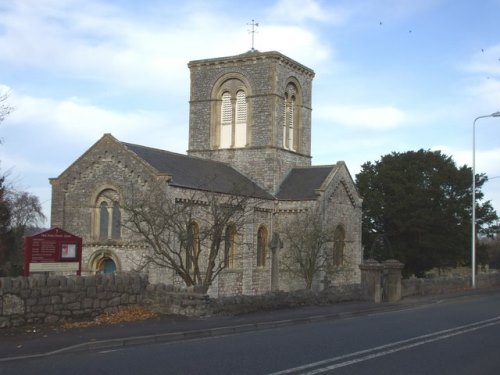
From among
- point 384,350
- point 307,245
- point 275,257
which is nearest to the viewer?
point 384,350

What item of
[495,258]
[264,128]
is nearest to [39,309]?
[264,128]

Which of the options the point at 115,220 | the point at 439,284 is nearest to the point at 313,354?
the point at 115,220

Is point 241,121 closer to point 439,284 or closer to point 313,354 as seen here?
point 439,284

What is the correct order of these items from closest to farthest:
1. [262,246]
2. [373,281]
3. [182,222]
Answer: [182,222] → [373,281] → [262,246]

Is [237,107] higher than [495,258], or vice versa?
[237,107]

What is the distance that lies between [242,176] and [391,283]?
13243 millimetres

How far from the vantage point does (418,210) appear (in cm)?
4809

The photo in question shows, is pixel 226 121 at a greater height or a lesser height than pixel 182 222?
greater

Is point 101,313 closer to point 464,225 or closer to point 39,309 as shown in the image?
point 39,309

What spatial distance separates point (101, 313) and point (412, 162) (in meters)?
38.0

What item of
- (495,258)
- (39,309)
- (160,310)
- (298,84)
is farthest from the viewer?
(495,258)

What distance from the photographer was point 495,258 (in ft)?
251

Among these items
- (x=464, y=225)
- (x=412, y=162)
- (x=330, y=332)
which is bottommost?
(x=330, y=332)

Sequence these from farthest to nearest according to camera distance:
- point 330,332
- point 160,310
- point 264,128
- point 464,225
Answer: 1. point 464,225
2. point 264,128
3. point 160,310
4. point 330,332
